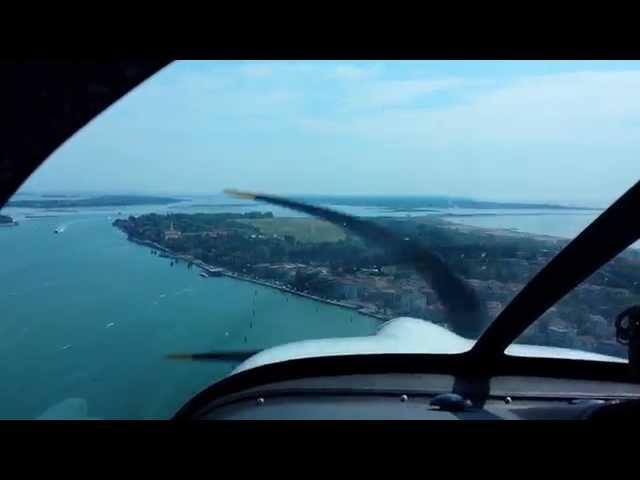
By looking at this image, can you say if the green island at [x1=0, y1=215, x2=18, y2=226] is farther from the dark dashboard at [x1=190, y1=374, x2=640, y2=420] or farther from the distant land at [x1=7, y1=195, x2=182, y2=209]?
the dark dashboard at [x1=190, y1=374, x2=640, y2=420]

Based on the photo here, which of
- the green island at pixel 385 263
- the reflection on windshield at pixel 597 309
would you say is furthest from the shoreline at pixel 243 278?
the reflection on windshield at pixel 597 309

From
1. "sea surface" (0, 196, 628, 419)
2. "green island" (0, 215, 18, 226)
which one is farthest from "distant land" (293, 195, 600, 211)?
"green island" (0, 215, 18, 226)

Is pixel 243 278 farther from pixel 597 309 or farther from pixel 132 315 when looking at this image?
pixel 597 309

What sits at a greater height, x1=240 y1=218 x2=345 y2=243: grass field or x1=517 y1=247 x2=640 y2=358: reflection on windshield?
x1=240 y1=218 x2=345 y2=243: grass field

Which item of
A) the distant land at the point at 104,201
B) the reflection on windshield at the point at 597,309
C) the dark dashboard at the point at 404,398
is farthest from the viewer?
the distant land at the point at 104,201

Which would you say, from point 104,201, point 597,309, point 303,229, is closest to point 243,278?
point 303,229

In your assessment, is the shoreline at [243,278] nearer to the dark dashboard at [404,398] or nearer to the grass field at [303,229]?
the grass field at [303,229]
